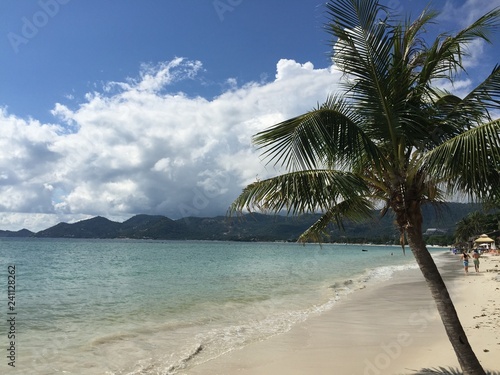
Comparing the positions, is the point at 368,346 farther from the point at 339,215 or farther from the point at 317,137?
the point at 317,137

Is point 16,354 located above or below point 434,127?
below

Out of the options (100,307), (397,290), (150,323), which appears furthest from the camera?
(397,290)

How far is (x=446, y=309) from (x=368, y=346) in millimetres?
4462

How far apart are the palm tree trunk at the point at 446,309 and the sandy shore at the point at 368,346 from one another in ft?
6.40

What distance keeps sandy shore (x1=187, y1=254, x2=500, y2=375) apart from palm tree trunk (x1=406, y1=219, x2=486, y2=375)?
1.95 meters

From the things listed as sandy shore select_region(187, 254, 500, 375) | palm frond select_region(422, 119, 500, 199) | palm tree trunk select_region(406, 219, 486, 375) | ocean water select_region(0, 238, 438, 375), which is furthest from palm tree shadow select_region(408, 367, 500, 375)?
ocean water select_region(0, 238, 438, 375)

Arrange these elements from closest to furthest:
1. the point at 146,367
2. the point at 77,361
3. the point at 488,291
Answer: the point at 146,367 → the point at 77,361 → the point at 488,291

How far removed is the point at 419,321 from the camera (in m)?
11.3

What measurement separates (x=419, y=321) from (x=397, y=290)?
375 inches

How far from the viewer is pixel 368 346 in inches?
336

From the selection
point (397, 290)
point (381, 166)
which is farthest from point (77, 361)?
point (397, 290)

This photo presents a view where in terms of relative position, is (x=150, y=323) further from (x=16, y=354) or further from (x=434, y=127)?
(x=434, y=127)

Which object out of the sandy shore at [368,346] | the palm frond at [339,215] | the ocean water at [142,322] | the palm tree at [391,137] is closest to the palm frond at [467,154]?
the palm tree at [391,137]

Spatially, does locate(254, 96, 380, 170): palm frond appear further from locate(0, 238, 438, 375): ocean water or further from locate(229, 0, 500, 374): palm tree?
locate(0, 238, 438, 375): ocean water
